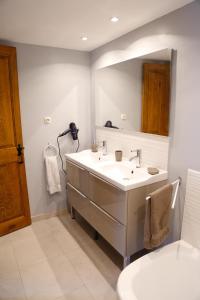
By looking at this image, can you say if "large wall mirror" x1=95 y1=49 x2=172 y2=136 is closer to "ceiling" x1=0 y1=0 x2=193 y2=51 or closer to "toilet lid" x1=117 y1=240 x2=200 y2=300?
"ceiling" x1=0 y1=0 x2=193 y2=51

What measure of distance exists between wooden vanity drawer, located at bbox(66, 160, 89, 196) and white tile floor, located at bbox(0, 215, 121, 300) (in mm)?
575

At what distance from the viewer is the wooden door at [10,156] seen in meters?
2.29

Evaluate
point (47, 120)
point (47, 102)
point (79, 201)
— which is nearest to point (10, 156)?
point (47, 120)

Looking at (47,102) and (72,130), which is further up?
(47,102)

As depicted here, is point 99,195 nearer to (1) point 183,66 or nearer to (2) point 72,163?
(2) point 72,163

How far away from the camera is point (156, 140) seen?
200cm

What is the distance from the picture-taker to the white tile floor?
5.77ft

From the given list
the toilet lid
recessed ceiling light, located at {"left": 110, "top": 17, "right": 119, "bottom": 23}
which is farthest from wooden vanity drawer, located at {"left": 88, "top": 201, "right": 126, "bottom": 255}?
recessed ceiling light, located at {"left": 110, "top": 17, "right": 119, "bottom": 23}

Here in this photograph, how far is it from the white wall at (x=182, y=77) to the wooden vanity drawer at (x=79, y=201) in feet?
3.07

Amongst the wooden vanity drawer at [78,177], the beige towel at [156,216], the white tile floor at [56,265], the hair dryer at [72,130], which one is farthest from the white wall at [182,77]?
the hair dryer at [72,130]

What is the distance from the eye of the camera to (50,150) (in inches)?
109

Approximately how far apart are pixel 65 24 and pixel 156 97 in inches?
41.0

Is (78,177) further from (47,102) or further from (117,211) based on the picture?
(47,102)

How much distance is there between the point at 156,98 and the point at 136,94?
0.96 feet
